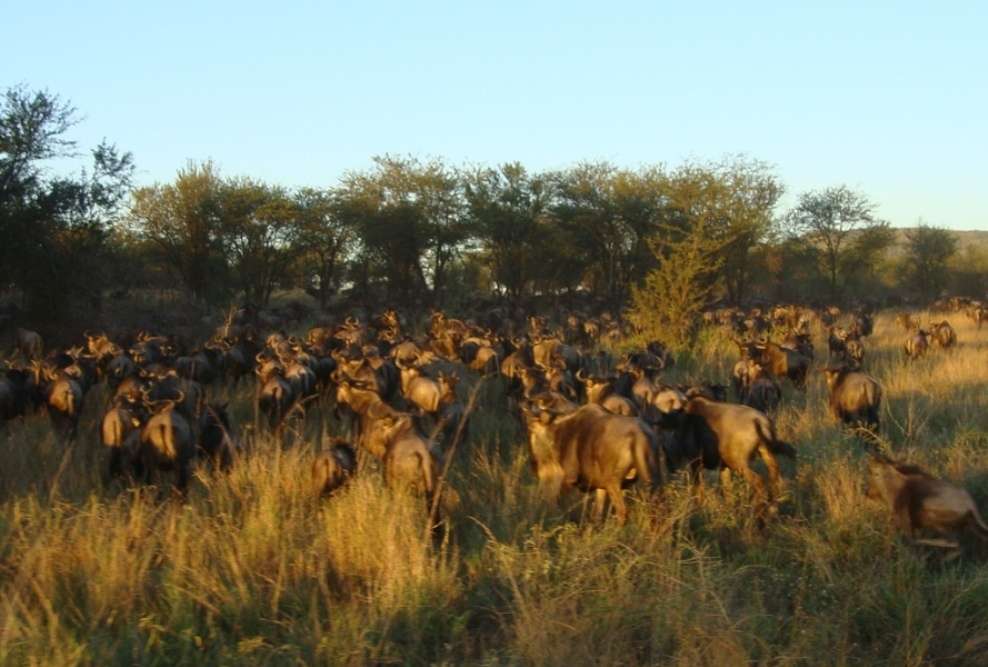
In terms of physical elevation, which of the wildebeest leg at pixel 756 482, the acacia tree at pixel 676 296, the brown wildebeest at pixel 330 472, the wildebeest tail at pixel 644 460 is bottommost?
the wildebeest leg at pixel 756 482

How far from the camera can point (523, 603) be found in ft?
16.8

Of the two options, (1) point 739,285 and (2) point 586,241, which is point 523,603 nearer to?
(2) point 586,241

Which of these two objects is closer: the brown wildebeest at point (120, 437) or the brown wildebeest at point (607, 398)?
the brown wildebeest at point (120, 437)

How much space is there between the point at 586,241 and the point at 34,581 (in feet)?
108

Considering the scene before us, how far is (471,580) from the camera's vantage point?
588cm

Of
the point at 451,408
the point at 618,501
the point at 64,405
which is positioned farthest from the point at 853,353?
the point at 64,405

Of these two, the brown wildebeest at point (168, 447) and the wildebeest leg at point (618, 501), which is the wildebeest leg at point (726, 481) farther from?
the brown wildebeest at point (168, 447)

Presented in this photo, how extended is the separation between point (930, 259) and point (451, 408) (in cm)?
5202

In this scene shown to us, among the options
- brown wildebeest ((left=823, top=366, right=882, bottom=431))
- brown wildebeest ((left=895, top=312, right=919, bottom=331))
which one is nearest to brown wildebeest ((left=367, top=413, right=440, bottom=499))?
brown wildebeest ((left=823, top=366, right=882, bottom=431))

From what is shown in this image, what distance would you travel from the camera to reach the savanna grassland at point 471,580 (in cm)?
488

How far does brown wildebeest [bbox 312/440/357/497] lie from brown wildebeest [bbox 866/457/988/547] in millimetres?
3761

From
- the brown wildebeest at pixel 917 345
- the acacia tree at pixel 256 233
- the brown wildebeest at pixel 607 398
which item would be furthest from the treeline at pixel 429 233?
the brown wildebeest at pixel 607 398

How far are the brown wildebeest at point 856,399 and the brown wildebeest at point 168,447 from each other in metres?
6.56

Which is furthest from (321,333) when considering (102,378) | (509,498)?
(509,498)
